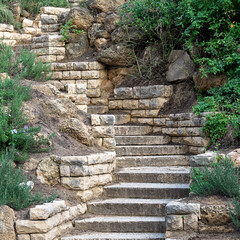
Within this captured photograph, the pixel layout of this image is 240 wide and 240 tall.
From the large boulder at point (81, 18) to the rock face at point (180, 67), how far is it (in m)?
2.85

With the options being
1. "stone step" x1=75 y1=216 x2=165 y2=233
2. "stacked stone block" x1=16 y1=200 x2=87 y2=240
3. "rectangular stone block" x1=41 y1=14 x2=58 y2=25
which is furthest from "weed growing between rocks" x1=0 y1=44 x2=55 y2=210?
"rectangular stone block" x1=41 y1=14 x2=58 y2=25

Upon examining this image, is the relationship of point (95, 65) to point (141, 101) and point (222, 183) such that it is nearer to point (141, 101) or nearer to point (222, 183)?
point (141, 101)

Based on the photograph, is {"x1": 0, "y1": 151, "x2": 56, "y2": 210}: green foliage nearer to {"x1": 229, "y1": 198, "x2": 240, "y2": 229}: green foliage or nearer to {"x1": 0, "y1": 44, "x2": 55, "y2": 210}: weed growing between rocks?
{"x1": 0, "y1": 44, "x2": 55, "y2": 210}: weed growing between rocks

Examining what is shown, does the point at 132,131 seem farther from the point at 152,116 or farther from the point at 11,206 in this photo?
the point at 11,206

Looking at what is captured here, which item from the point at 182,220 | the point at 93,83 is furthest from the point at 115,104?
the point at 182,220

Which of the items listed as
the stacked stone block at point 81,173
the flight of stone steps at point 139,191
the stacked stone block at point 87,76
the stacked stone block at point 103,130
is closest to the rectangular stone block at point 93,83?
the stacked stone block at point 87,76

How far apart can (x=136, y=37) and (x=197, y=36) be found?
5.74 feet

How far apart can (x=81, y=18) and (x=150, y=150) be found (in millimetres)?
4890

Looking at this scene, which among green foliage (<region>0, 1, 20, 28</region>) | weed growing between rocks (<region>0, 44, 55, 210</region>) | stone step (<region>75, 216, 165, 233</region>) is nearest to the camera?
weed growing between rocks (<region>0, 44, 55, 210</region>)

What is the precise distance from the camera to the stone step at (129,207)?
658 centimetres

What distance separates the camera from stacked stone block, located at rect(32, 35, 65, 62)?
1155 centimetres

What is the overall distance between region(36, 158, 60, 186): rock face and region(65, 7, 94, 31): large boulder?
5.99 meters

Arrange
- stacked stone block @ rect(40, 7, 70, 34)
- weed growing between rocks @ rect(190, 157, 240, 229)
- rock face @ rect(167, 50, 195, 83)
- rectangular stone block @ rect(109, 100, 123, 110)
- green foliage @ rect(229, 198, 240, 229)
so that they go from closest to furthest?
green foliage @ rect(229, 198, 240, 229), weed growing between rocks @ rect(190, 157, 240, 229), rock face @ rect(167, 50, 195, 83), rectangular stone block @ rect(109, 100, 123, 110), stacked stone block @ rect(40, 7, 70, 34)

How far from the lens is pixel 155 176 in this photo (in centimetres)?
744
